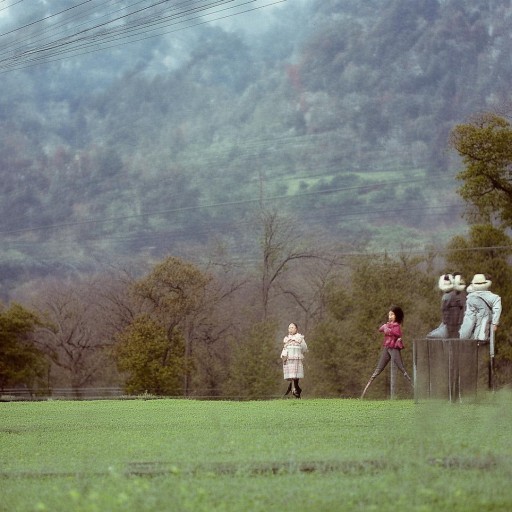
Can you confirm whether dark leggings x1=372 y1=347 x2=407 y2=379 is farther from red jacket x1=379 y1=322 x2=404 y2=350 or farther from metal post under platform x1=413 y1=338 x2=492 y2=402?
metal post under platform x1=413 y1=338 x2=492 y2=402

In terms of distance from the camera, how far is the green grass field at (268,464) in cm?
755

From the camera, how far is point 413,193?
16300 cm

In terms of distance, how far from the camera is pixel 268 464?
9.23m

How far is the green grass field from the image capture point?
755cm

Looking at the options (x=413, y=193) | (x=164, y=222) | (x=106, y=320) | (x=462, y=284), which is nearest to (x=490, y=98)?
(x=413, y=193)

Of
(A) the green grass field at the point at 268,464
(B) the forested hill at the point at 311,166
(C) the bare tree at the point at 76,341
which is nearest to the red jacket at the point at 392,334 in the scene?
(A) the green grass field at the point at 268,464

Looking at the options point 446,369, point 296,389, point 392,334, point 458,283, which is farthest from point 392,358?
point 296,389

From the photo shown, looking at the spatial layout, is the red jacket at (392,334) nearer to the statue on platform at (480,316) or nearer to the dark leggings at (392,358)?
the dark leggings at (392,358)

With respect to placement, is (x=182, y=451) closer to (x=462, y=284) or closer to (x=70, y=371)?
(x=462, y=284)

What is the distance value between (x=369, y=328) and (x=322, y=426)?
1701 inches

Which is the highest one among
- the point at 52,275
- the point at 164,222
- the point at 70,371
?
the point at 164,222

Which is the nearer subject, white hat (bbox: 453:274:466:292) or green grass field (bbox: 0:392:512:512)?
green grass field (bbox: 0:392:512:512)

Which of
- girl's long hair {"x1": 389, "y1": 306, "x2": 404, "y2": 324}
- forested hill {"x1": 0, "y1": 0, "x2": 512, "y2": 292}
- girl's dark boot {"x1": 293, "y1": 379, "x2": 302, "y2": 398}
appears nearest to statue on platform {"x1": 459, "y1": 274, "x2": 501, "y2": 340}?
girl's long hair {"x1": 389, "y1": 306, "x2": 404, "y2": 324}

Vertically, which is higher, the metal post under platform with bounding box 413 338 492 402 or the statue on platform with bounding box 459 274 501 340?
the statue on platform with bounding box 459 274 501 340
